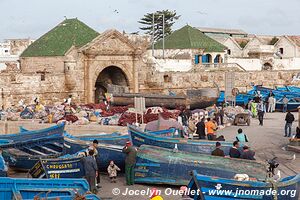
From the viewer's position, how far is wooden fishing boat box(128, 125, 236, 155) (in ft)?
50.8

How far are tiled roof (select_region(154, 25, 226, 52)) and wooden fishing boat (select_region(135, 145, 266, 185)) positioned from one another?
34088 millimetres

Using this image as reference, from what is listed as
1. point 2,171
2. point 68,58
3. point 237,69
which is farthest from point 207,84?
point 2,171

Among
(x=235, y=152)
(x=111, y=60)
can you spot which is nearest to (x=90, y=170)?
(x=235, y=152)

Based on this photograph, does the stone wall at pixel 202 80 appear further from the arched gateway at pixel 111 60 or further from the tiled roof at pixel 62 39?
the tiled roof at pixel 62 39

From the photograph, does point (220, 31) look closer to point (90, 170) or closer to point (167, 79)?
point (167, 79)

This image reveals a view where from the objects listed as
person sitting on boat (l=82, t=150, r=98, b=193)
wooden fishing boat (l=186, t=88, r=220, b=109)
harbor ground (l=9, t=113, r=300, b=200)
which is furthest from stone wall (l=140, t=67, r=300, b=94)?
person sitting on boat (l=82, t=150, r=98, b=193)

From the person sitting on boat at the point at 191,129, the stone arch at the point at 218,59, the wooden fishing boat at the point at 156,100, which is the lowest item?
the person sitting on boat at the point at 191,129

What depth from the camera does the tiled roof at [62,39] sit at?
1480 inches

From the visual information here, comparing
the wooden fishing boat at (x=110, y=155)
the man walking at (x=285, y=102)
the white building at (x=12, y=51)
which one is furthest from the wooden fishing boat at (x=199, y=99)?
the white building at (x=12, y=51)

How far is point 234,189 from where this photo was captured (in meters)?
10.8

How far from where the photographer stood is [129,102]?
3075cm

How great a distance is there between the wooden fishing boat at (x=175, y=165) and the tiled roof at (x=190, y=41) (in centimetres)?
3409

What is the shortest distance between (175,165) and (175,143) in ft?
5.39

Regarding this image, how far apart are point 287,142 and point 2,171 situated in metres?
11.3
